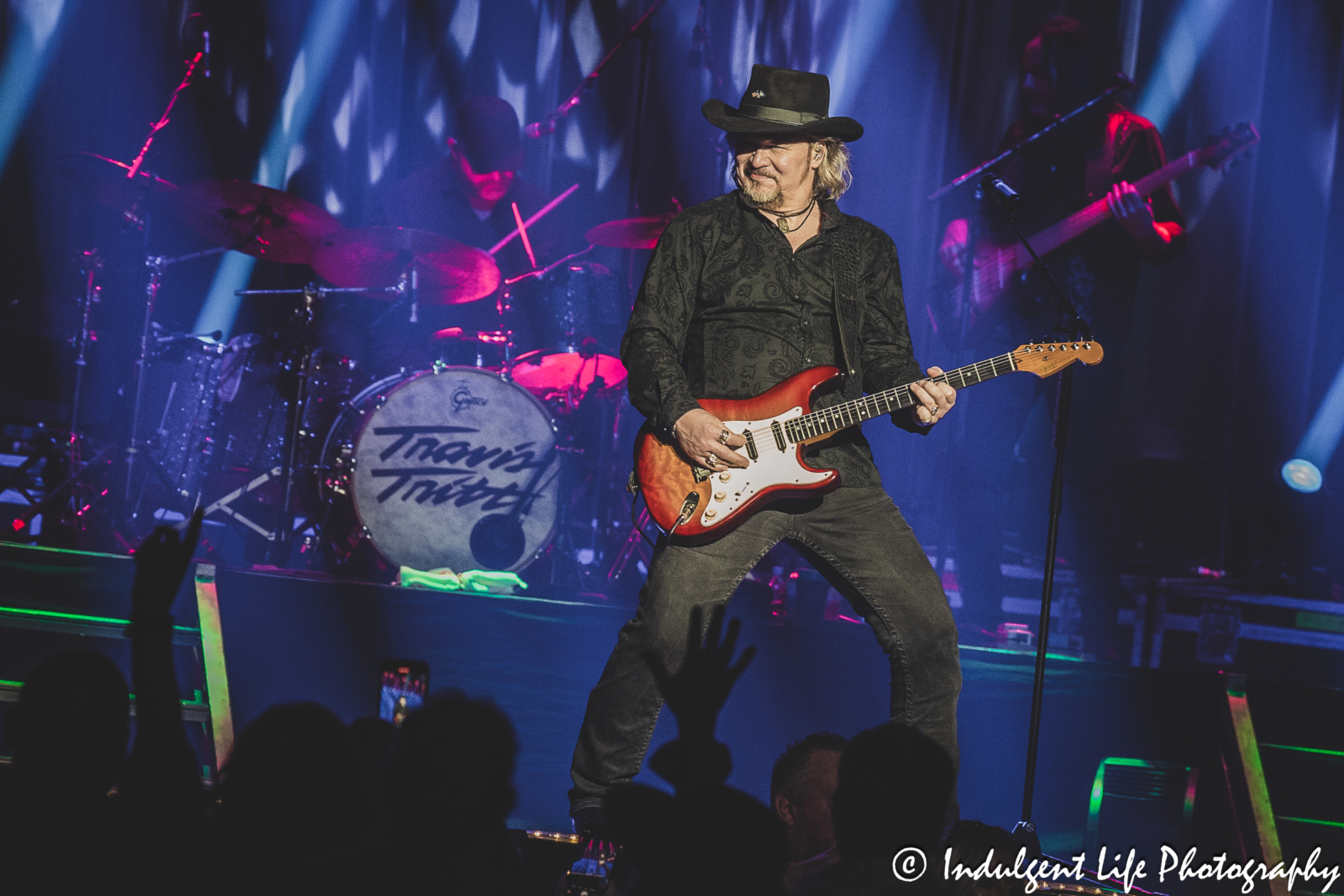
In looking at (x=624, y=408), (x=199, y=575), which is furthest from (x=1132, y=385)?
(x=199, y=575)

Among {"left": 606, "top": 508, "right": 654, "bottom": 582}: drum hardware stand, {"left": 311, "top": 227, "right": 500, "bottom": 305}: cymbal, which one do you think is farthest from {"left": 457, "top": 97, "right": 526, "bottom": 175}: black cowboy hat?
{"left": 606, "top": 508, "right": 654, "bottom": 582}: drum hardware stand

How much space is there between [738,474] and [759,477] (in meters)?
0.06

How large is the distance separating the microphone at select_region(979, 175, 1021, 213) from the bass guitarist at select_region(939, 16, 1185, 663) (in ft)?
8.06

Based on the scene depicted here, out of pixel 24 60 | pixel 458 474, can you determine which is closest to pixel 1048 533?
pixel 458 474

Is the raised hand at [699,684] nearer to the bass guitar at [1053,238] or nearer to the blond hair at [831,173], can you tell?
the blond hair at [831,173]

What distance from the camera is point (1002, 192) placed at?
3.58 meters

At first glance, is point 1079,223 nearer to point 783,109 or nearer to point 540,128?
point 540,128

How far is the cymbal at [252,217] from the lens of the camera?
5910 mm

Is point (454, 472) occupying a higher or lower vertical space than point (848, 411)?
lower

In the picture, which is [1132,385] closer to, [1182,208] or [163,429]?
[1182,208]

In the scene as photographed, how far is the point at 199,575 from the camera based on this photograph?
4156mm

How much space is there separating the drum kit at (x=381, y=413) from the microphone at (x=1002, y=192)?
9.30 ft

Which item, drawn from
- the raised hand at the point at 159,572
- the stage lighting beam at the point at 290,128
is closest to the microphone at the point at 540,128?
the stage lighting beam at the point at 290,128

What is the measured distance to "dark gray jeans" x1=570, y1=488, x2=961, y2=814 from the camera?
278 cm
